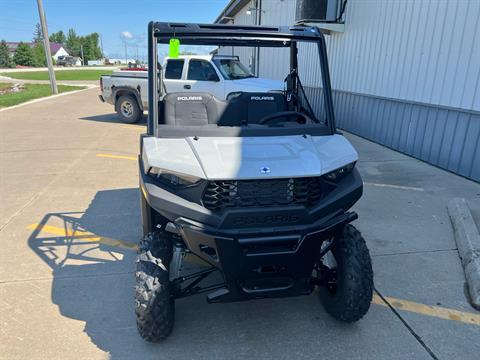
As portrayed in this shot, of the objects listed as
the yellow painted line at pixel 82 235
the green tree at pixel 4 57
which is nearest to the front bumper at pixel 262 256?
the yellow painted line at pixel 82 235

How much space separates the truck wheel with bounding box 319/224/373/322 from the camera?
2.71 metres

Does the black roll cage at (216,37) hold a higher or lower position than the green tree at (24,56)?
higher

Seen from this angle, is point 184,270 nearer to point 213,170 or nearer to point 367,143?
point 213,170

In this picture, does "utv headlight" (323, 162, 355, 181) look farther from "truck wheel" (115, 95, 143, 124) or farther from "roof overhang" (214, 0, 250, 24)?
"roof overhang" (214, 0, 250, 24)

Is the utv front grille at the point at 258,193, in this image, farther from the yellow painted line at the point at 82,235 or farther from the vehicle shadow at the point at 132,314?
the yellow painted line at the point at 82,235

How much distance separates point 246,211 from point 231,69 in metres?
8.86

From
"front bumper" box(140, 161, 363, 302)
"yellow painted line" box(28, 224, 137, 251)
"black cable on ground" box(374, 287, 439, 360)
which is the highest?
"front bumper" box(140, 161, 363, 302)

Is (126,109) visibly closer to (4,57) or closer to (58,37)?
(4,57)

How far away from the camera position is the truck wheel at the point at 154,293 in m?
2.55

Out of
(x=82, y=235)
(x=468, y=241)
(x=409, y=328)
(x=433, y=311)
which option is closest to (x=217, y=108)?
(x=82, y=235)

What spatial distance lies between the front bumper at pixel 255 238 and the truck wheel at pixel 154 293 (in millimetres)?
306

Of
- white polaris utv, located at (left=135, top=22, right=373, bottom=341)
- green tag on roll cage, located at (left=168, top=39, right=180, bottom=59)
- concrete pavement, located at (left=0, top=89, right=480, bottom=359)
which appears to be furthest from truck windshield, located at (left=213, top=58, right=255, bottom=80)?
white polaris utv, located at (left=135, top=22, right=373, bottom=341)

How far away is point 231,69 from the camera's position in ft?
35.0

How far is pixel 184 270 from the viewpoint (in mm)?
3650
